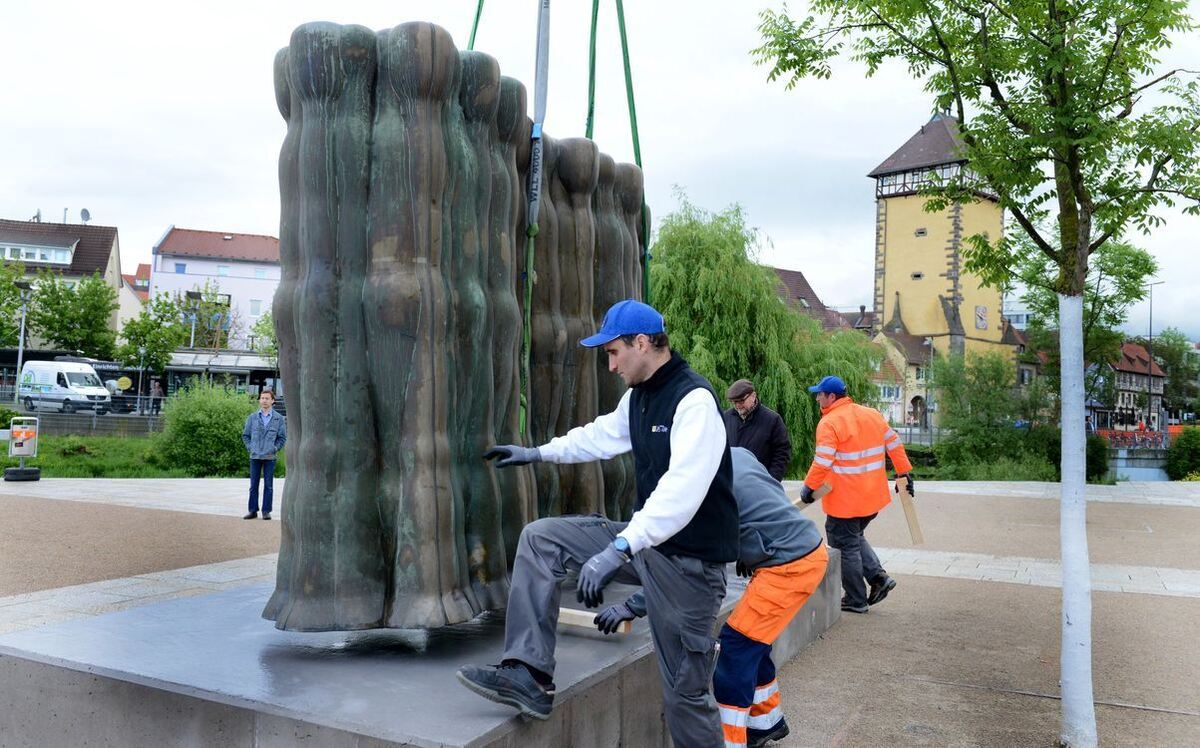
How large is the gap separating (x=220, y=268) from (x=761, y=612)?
8562 centimetres

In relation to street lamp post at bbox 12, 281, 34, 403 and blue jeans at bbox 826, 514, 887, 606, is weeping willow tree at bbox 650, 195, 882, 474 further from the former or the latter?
street lamp post at bbox 12, 281, 34, 403

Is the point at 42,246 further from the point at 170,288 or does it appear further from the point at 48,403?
the point at 48,403

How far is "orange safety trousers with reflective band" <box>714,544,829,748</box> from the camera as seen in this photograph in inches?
178

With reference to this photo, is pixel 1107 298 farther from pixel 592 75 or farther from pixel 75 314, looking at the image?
pixel 75 314

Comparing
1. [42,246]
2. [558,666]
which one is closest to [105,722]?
[558,666]

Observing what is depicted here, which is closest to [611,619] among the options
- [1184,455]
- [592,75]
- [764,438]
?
[592,75]

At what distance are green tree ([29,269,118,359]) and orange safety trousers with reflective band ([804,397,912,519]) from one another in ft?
169

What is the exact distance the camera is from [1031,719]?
228 inches

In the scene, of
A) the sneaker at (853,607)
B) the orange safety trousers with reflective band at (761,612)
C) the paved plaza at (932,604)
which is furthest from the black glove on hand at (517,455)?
the sneaker at (853,607)

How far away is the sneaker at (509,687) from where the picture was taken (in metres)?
3.67

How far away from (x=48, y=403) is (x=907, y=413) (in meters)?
53.5

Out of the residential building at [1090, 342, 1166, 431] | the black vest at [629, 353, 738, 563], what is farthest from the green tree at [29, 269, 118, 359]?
the residential building at [1090, 342, 1166, 431]

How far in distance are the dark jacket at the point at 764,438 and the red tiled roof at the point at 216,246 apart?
260 feet

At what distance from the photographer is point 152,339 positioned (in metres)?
50.6
